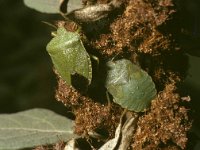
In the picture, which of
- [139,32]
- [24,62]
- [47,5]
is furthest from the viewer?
[24,62]

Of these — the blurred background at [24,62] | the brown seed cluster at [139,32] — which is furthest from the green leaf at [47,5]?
the blurred background at [24,62]

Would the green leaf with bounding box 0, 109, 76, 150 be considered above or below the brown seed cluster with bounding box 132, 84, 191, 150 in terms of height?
below

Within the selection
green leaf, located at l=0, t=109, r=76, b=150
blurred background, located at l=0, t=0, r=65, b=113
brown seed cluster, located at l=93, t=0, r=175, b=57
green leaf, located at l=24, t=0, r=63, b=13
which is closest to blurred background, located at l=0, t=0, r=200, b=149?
blurred background, located at l=0, t=0, r=65, b=113

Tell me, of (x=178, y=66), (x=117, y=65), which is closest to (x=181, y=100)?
(x=178, y=66)

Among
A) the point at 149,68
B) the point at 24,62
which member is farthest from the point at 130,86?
the point at 24,62

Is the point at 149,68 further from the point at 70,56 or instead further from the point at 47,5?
the point at 47,5

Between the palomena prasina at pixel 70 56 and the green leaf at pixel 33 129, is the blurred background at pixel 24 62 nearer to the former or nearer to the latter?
the green leaf at pixel 33 129

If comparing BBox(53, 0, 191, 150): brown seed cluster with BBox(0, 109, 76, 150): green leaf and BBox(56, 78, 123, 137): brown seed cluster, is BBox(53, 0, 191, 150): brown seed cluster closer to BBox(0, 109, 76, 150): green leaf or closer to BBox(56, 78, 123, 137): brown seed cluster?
BBox(56, 78, 123, 137): brown seed cluster
